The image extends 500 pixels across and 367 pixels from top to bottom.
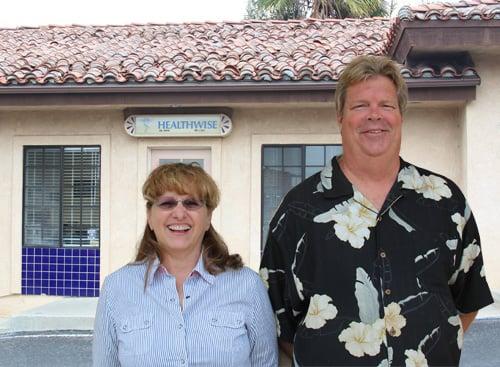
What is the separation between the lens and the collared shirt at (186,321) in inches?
89.7

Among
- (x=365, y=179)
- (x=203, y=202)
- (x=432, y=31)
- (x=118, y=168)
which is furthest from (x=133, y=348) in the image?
(x=118, y=168)

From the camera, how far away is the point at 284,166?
9.39 m

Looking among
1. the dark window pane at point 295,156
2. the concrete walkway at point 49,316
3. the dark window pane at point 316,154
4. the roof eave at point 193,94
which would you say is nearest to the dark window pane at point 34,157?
the roof eave at point 193,94

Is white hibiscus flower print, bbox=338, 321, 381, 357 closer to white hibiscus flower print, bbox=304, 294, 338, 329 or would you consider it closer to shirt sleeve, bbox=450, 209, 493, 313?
white hibiscus flower print, bbox=304, 294, 338, 329

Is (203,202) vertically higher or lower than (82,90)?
lower

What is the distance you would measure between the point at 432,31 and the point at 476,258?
19.9 ft

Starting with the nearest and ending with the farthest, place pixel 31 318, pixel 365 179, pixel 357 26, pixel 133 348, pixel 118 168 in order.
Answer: pixel 133 348, pixel 365 179, pixel 31 318, pixel 118 168, pixel 357 26

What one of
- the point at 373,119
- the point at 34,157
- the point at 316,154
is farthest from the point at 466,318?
the point at 34,157

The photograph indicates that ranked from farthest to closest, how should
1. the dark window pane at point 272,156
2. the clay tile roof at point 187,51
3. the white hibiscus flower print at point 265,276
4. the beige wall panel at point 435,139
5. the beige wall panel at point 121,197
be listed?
1. the beige wall panel at point 121,197
2. the dark window pane at point 272,156
3. the beige wall panel at point 435,139
4. the clay tile roof at point 187,51
5. the white hibiscus flower print at point 265,276

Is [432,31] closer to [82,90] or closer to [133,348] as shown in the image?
[82,90]

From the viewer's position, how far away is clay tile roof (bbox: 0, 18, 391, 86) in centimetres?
878

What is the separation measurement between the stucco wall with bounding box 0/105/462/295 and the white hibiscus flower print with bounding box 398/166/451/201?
6.73 meters

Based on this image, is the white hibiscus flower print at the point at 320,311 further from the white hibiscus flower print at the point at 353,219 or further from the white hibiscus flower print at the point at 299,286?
the white hibiscus flower print at the point at 353,219

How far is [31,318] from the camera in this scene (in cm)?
765
